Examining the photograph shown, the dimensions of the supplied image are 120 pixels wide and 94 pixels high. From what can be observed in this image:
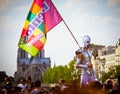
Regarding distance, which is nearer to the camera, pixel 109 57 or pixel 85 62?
pixel 85 62

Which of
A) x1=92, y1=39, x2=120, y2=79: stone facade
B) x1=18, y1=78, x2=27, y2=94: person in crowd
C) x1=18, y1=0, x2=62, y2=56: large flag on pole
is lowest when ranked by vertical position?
x1=18, y1=78, x2=27, y2=94: person in crowd

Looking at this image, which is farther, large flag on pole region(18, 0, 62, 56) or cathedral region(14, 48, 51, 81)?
cathedral region(14, 48, 51, 81)

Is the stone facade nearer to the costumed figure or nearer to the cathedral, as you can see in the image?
the cathedral

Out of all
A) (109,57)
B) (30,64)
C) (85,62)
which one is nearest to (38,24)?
(85,62)

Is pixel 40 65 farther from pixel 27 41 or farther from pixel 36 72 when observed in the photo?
pixel 27 41

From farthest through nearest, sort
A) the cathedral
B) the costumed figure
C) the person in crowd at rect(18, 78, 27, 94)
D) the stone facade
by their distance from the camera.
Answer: the cathedral < the stone facade < the person in crowd at rect(18, 78, 27, 94) < the costumed figure

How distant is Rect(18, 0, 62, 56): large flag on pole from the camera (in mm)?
5417

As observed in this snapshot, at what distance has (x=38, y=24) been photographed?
549cm

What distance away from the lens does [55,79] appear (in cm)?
5697

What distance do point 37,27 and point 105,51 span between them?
165 ft

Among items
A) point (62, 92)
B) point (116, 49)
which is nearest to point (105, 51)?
point (116, 49)

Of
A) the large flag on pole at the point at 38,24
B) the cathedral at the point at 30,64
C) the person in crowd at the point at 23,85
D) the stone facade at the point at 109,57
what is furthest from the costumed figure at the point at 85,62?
the cathedral at the point at 30,64

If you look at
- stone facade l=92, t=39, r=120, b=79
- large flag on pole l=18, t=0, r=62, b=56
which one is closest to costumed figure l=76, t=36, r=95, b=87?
large flag on pole l=18, t=0, r=62, b=56

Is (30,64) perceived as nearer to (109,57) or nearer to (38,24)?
(109,57)
